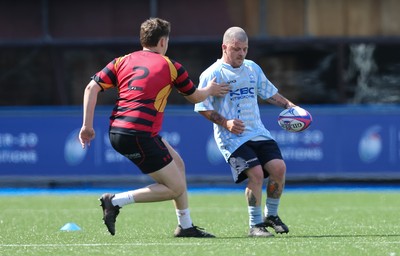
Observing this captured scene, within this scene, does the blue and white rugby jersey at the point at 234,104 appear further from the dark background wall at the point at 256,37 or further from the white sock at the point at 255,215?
the dark background wall at the point at 256,37

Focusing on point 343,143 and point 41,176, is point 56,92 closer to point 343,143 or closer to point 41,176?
point 41,176

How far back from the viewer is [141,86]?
32.0 ft

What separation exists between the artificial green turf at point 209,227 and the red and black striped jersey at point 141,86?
1013 mm

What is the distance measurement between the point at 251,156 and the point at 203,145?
31.5ft

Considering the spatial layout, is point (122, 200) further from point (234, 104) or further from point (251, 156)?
point (234, 104)

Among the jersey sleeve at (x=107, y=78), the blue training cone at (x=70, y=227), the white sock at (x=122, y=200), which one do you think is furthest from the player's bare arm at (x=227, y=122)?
the blue training cone at (x=70, y=227)

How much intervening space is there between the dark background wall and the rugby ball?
35.7 feet

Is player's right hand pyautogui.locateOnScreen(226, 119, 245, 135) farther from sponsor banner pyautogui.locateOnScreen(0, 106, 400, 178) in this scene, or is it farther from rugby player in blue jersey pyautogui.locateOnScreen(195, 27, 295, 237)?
sponsor banner pyautogui.locateOnScreen(0, 106, 400, 178)

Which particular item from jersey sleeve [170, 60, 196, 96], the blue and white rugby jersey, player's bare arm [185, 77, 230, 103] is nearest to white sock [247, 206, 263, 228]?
the blue and white rugby jersey

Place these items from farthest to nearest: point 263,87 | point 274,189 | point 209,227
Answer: point 209,227
point 263,87
point 274,189

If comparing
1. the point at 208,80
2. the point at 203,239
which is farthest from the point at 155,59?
the point at 203,239

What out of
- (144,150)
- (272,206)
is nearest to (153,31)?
(144,150)

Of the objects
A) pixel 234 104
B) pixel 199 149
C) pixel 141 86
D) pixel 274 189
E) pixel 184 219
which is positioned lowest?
pixel 199 149

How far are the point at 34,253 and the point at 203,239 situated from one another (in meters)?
1.65
